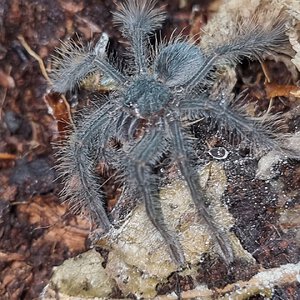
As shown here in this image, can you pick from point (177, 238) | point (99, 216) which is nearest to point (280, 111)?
point (177, 238)

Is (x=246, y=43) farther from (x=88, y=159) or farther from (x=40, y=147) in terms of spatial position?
(x=40, y=147)

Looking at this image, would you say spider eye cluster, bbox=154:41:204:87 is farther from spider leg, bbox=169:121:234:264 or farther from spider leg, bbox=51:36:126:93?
spider leg, bbox=169:121:234:264

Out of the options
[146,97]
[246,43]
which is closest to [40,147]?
[146,97]

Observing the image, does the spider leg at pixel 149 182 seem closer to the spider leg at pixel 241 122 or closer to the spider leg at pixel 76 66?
the spider leg at pixel 241 122

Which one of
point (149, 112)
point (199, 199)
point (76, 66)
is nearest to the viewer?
point (199, 199)

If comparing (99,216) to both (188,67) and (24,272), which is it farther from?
(188,67)

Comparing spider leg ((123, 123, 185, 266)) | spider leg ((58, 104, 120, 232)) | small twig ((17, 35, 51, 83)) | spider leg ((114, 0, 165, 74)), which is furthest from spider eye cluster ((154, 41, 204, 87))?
small twig ((17, 35, 51, 83))

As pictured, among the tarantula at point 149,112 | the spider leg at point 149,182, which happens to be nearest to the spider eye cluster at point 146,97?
the tarantula at point 149,112
